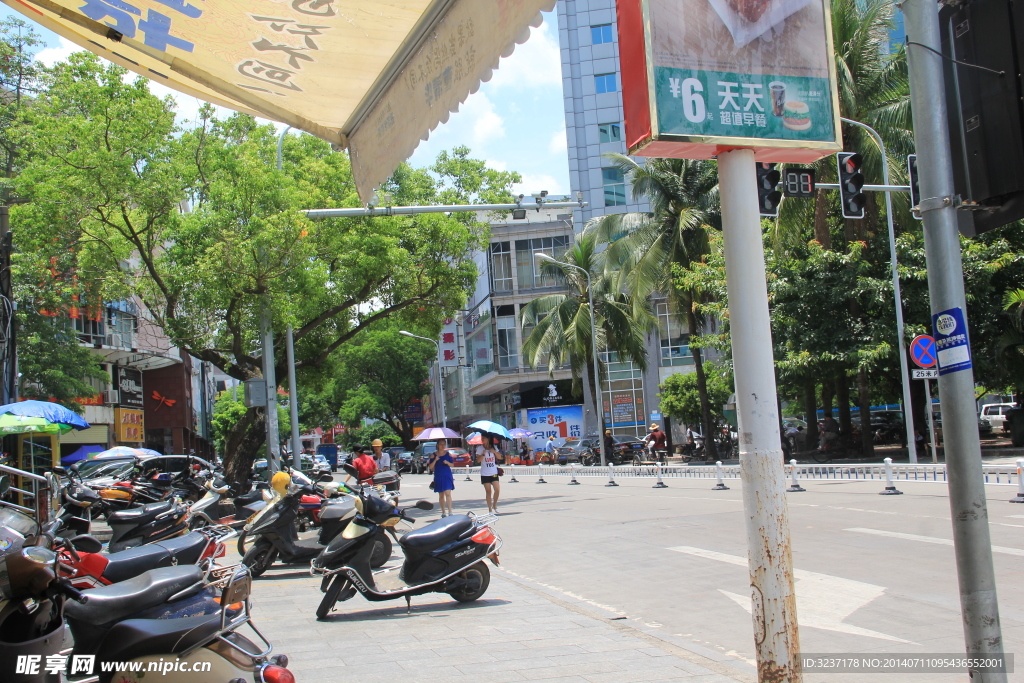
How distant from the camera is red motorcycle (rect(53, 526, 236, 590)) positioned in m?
5.30

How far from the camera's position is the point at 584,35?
5334 cm

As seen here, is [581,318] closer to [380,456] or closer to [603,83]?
[380,456]

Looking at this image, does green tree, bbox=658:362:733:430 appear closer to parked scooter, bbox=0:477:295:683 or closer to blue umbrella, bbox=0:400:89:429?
blue umbrella, bbox=0:400:89:429

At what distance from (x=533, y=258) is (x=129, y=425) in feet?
79.7


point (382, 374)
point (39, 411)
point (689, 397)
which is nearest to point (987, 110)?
point (39, 411)

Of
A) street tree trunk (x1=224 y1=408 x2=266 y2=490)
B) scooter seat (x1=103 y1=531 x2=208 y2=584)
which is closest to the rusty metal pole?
scooter seat (x1=103 y1=531 x2=208 y2=584)

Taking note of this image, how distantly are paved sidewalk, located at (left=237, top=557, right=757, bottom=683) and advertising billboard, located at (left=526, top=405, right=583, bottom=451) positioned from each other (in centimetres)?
4207

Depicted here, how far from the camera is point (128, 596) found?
14.4 ft

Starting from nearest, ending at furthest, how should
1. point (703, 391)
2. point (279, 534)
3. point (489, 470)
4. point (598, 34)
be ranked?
1. point (279, 534)
2. point (489, 470)
3. point (703, 391)
4. point (598, 34)

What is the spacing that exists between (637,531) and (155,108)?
14.3 meters

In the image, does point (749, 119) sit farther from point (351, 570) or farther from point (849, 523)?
point (849, 523)

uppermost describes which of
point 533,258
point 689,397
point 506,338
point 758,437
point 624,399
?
point 533,258

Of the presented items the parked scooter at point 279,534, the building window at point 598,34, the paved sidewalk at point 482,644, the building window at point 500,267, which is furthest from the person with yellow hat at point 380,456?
the building window at point 598,34

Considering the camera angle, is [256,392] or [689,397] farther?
[689,397]
